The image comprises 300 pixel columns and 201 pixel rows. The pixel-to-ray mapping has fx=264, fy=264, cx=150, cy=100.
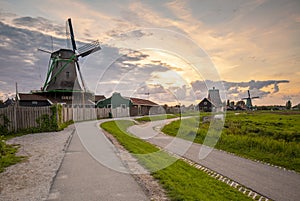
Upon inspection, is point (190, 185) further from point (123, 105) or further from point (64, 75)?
point (123, 105)

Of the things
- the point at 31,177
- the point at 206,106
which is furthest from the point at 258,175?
the point at 206,106

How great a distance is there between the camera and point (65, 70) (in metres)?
46.9

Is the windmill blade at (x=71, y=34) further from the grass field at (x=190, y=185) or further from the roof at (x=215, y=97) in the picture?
the roof at (x=215, y=97)

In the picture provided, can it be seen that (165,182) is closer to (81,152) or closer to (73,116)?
(81,152)

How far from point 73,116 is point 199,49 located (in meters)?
27.0

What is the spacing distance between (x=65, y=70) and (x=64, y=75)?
96cm

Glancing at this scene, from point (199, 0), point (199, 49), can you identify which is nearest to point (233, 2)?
point (199, 0)

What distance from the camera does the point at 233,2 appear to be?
17.5 metres

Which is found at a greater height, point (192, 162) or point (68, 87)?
point (68, 87)

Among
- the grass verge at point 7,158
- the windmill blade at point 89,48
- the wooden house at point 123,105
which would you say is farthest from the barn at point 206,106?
the grass verge at point 7,158

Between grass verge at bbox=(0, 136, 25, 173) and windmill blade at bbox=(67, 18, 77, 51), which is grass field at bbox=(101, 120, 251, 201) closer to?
grass verge at bbox=(0, 136, 25, 173)

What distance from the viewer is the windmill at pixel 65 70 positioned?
46.4 meters

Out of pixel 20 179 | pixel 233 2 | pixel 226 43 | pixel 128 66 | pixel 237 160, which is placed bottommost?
pixel 237 160

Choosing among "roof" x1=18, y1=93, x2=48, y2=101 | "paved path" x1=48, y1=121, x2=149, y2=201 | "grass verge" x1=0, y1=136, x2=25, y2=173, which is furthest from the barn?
"paved path" x1=48, y1=121, x2=149, y2=201
